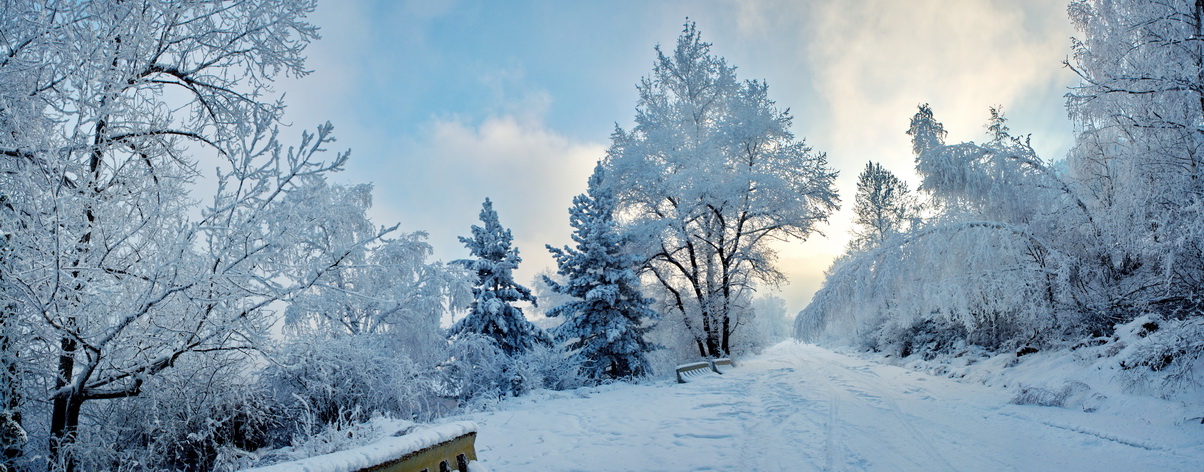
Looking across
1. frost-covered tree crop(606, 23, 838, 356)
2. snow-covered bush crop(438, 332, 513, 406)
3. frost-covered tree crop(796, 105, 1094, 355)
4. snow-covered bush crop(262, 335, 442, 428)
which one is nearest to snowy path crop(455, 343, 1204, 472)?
snow-covered bush crop(262, 335, 442, 428)

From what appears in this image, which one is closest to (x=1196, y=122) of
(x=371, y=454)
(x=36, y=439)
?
(x=371, y=454)

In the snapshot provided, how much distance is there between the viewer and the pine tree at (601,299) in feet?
42.1

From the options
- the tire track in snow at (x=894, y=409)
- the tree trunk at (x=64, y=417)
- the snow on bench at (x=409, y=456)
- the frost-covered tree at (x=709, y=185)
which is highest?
the frost-covered tree at (x=709, y=185)

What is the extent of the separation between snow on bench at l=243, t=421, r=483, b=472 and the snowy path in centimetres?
94

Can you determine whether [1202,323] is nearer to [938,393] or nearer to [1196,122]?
[1196,122]

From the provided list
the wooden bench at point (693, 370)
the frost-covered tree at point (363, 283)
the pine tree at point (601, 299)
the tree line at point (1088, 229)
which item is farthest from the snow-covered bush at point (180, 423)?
the tree line at point (1088, 229)

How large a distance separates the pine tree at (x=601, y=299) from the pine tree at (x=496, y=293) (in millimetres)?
1189

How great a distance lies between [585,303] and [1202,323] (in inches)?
422

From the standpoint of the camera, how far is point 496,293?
1390 centimetres

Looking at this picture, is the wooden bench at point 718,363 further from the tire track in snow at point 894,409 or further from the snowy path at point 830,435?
the snowy path at point 830,435

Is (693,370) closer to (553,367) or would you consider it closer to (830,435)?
(553,367)

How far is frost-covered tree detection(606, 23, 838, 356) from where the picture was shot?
15078 millimetres

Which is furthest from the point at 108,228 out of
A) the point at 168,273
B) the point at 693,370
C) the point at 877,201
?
the point at 877,201

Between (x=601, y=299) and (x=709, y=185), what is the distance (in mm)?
4959
